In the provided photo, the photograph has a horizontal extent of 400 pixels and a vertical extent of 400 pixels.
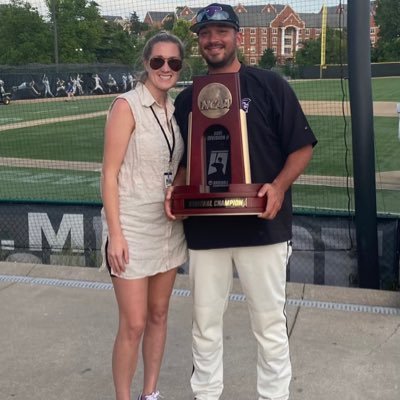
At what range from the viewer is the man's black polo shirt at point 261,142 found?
2.55 m

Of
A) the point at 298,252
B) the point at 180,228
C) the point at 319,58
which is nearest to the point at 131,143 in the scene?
the point at 180,228

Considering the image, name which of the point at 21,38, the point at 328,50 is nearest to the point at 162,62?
the point at 328,50

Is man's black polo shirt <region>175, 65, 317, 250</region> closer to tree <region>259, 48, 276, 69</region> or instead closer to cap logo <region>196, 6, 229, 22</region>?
cap logo <region>196, 6, 229, 22</region>

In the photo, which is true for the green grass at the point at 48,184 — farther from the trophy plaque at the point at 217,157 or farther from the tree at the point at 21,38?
the tree at the point at 21,38

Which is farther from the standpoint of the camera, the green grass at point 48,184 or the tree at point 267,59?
the green grass at point 48,184

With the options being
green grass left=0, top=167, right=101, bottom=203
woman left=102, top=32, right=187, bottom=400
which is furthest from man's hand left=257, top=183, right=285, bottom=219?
green grass left=0, top=167, right=101, bottom=203

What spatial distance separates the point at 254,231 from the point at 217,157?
36cm

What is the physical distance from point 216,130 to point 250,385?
1.50 m

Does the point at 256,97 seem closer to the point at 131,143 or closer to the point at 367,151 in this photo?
the point at 131,143

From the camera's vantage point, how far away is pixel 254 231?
8.59 ft

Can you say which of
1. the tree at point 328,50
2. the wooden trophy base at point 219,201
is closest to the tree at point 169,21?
the tree at point 328,50

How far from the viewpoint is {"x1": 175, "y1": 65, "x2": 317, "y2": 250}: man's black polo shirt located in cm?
255

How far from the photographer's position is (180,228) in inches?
109

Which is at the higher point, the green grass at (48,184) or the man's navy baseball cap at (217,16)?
the man's navy baseball cap at (217,16)
